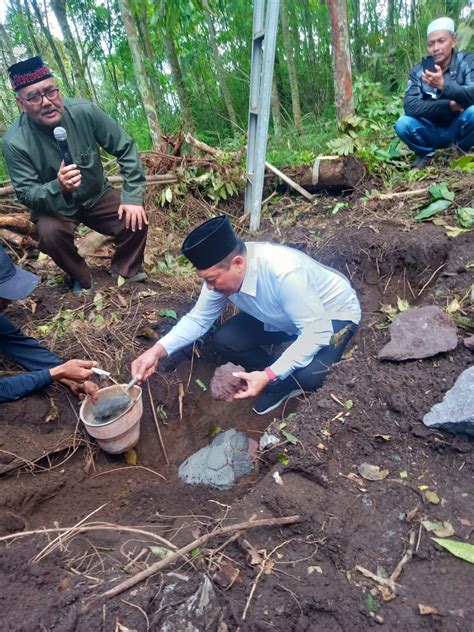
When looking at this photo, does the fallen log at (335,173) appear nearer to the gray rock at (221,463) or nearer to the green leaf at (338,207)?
the green leaf at (338,207)

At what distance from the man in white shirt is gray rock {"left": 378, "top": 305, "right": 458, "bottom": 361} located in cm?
38

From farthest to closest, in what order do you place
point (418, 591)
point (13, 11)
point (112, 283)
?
point (13, 11)
point (112, 283)
point (418, 591)

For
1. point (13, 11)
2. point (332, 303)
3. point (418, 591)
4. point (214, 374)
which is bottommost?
point (214, 374)

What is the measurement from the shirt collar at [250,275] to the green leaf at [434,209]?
6.86 ft

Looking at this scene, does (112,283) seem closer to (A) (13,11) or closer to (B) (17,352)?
(B) (17,352)

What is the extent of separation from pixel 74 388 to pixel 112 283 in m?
1.44

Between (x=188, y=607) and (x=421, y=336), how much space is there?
1.96 meters

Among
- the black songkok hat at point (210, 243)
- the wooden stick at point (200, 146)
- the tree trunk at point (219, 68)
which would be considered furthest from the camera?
the tree trunk at point (219, 68)

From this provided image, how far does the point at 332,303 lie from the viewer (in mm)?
3068

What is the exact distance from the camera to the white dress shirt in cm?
268

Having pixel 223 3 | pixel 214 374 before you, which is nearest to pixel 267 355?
pixel 214 374

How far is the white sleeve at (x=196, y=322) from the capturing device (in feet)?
9.73

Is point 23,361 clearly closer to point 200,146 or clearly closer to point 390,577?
point 390,577

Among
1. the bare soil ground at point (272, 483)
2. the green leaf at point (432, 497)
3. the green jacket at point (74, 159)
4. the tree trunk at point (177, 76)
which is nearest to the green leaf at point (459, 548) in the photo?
the bare soil ground at point (272, 483)
